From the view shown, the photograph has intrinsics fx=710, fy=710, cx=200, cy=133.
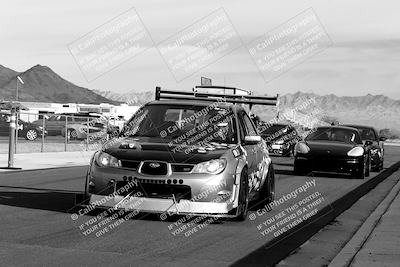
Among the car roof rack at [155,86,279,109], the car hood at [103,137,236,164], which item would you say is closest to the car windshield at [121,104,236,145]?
the car hood at [103,137,236,164]

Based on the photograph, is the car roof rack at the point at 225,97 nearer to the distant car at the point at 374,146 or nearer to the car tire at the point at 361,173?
the car tire at the point at 361,173

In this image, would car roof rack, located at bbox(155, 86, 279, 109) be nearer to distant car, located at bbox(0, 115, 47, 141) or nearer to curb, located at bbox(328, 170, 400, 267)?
curb, located at bbox(328, 170, 400, 267)

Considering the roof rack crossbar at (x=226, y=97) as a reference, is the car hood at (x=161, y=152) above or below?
below

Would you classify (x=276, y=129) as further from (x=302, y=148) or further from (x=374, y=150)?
(x=302, y=148)

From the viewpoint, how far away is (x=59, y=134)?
125 feet

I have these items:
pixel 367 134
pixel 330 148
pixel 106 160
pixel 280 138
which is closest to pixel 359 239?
pixel 106 160

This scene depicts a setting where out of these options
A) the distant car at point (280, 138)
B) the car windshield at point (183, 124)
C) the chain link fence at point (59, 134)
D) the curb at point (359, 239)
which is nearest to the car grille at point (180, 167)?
the car windshield at point (183, 124)

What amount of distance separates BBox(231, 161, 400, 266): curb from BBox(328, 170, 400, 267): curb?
1.77 ft

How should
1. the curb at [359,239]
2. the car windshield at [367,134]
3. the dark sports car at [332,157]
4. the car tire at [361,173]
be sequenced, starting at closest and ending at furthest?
the curb at [359,239] < the dark sports car at [332,157] < the car tire at [361,173] < the car windshield at [367,134]

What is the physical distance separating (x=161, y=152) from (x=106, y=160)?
0.73m

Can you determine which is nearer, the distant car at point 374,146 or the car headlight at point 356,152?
the car headlight at point 356,152

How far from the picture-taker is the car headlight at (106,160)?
8.80m

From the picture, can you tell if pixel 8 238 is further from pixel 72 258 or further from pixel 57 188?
pixel 57 188

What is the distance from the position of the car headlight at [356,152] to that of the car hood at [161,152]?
33.4 ft
